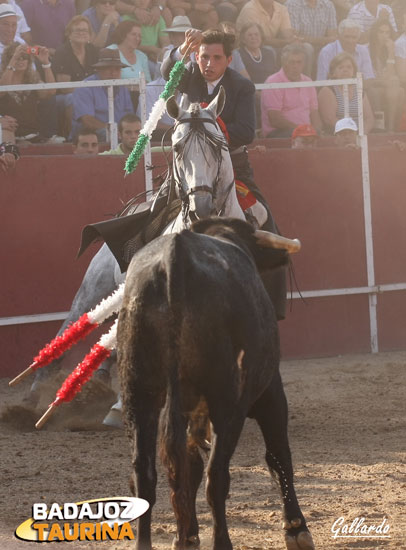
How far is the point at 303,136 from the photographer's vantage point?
33.1 feet

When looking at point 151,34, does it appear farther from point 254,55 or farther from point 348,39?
point 348,39

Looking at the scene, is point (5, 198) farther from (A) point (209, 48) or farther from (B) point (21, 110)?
(A) point (209, 48)

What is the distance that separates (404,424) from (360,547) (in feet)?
8.83

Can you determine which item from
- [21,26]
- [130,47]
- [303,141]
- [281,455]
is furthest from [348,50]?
[281,455]

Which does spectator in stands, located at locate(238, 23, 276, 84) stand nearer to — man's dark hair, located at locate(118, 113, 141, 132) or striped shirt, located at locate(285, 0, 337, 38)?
striped shirt, located at locate(285, 0, 337, 38)

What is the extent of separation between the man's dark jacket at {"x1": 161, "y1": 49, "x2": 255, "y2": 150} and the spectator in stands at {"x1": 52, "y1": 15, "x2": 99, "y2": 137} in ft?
12.9

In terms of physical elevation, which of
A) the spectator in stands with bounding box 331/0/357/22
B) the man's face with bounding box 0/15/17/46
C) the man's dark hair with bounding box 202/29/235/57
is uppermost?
the spectator in stands with bounding box 331/0/357/22

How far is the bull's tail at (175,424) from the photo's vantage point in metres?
3.31

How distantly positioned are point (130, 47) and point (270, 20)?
219cm

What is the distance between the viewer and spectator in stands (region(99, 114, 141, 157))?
29.6ft

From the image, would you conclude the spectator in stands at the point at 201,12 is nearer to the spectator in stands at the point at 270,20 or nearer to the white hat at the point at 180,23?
the spectator in stands at the point at 270,20

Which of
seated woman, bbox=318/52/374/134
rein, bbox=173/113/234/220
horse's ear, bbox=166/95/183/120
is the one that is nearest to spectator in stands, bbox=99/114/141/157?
seated woman, bbox=318/52/374/134

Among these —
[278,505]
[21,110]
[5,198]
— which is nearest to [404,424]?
[278,505]

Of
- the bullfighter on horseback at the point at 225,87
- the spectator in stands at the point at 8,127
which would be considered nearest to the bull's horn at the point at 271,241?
the bullfighter on horseback at the point at 225,87
